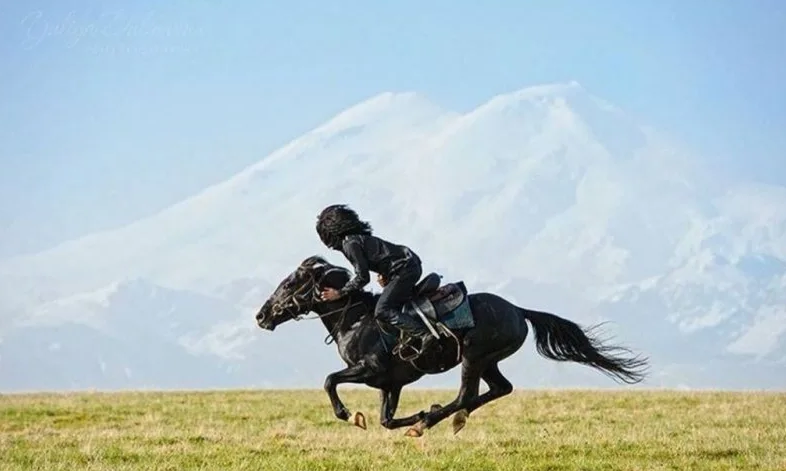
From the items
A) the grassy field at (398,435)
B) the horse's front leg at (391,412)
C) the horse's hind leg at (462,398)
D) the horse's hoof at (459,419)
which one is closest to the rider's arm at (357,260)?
the horse's front leg at (391,412)

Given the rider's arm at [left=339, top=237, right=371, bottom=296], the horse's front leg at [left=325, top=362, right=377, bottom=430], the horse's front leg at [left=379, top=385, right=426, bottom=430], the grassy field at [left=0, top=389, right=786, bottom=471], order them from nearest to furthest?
1. the rider's arm at [left=339, top=237, right=371, bottom=296]
2. the horse's front leg at [left=325, top=362, right=377, bottom=430]
3. the horse's front leg at [left=379, top=385, right=426, bottom=430]
4. the grassy field at [left=0, top=389, right=786, bottom=471]

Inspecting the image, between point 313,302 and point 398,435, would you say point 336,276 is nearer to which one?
point 313,302

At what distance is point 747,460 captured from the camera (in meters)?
14.8

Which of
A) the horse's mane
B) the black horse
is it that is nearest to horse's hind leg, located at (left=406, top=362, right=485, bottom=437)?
the black horse

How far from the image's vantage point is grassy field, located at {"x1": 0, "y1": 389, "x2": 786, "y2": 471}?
564 inches

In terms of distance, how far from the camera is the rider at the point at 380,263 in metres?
13.2

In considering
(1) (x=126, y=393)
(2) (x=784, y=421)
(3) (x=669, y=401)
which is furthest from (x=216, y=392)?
(2) (x=784, y=421)

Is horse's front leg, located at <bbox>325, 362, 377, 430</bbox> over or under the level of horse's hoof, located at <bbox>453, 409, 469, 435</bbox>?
over

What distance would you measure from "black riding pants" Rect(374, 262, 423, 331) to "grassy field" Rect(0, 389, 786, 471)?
64.7 inches

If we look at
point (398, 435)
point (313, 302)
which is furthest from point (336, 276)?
point (398, 435)

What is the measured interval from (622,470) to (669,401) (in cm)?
1321

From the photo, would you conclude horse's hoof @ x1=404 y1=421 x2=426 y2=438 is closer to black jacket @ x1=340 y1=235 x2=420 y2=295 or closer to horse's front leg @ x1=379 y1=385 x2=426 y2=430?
horse's front leg @ x1=379 y1=385 x2=426 y2=430

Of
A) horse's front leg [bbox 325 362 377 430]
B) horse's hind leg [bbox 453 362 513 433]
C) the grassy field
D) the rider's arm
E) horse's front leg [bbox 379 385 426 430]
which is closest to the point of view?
the rider's arm

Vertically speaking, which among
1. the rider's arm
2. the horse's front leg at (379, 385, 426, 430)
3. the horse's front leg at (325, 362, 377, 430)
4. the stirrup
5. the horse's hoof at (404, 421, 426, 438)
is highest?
the rider's arm
